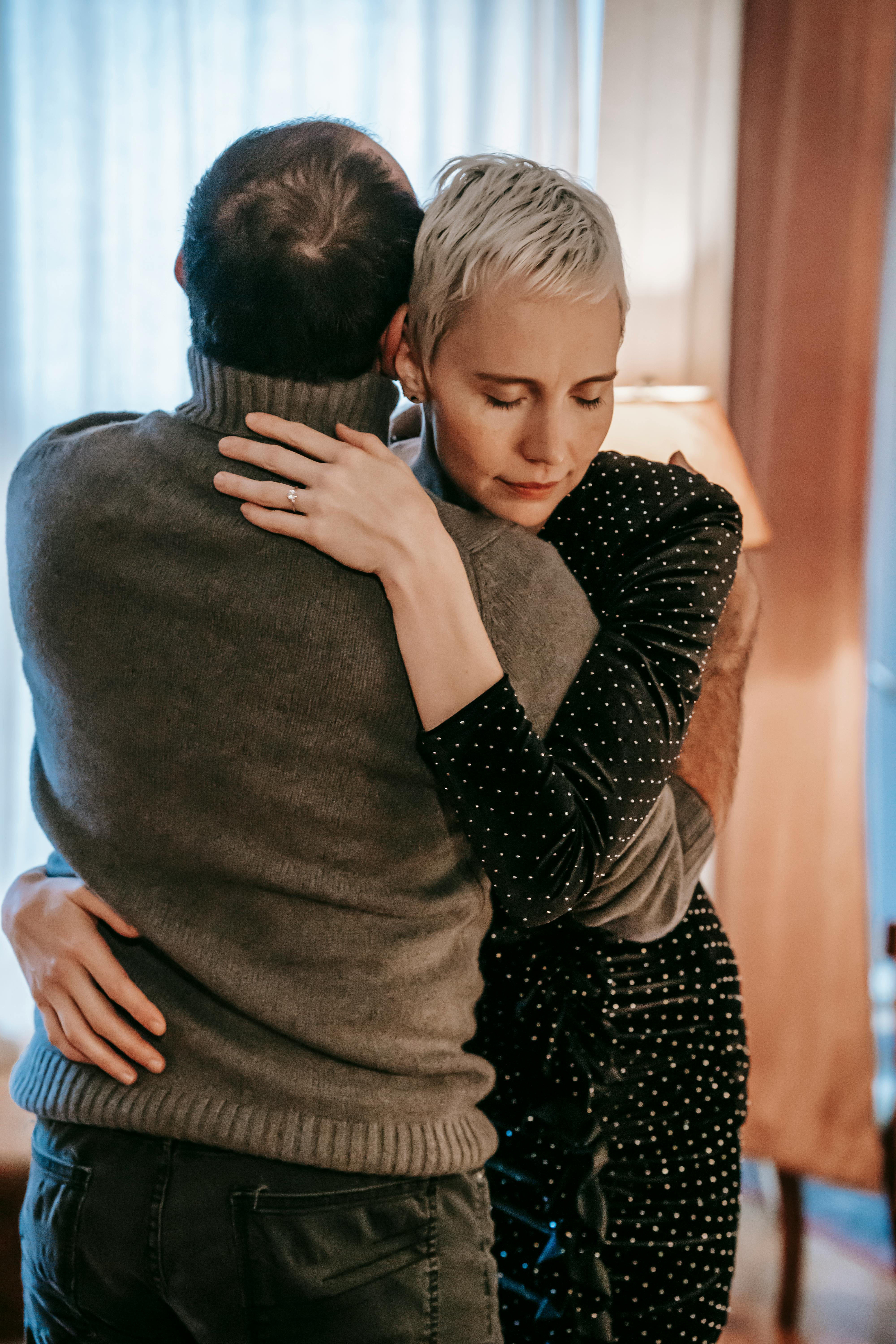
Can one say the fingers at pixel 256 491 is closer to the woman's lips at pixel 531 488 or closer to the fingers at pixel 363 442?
the fingers at pixel 363 442

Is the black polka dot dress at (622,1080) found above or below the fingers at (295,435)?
below

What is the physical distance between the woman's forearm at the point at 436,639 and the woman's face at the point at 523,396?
0.21 metres

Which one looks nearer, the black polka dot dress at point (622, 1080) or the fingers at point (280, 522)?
the fingers at point (280, 522)

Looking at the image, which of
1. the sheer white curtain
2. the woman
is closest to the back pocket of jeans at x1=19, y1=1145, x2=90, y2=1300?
the woman

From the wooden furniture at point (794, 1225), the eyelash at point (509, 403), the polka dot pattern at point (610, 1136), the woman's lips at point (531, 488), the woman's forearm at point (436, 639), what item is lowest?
the wooden furniture at point (794, 1225)

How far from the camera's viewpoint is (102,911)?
82cm

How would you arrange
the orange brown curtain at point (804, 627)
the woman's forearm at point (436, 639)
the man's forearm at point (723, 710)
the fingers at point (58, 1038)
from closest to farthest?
the woman's forearm at point (436, 639) → the fingers at point (58, 1038) → the man's forearm at point (723, 710) → the orange brown curtain at point (804, 627)

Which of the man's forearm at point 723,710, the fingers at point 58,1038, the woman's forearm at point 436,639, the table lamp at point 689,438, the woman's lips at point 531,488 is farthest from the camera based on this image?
the table lamp at point 689,438

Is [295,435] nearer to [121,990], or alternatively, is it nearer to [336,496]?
[336,496]

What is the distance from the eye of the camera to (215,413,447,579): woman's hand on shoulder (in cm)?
72

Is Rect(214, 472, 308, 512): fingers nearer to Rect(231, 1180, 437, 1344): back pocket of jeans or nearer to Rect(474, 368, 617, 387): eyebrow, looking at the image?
Rect(474, 368, 617, 387): eyebrow

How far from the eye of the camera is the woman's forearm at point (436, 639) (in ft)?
2.32

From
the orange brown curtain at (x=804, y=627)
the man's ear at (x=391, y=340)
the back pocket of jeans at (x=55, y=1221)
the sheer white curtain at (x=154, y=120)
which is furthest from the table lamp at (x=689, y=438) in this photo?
the back pocket of jeans at (x=55, y=1221)

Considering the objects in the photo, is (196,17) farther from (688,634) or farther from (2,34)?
(688,634)
